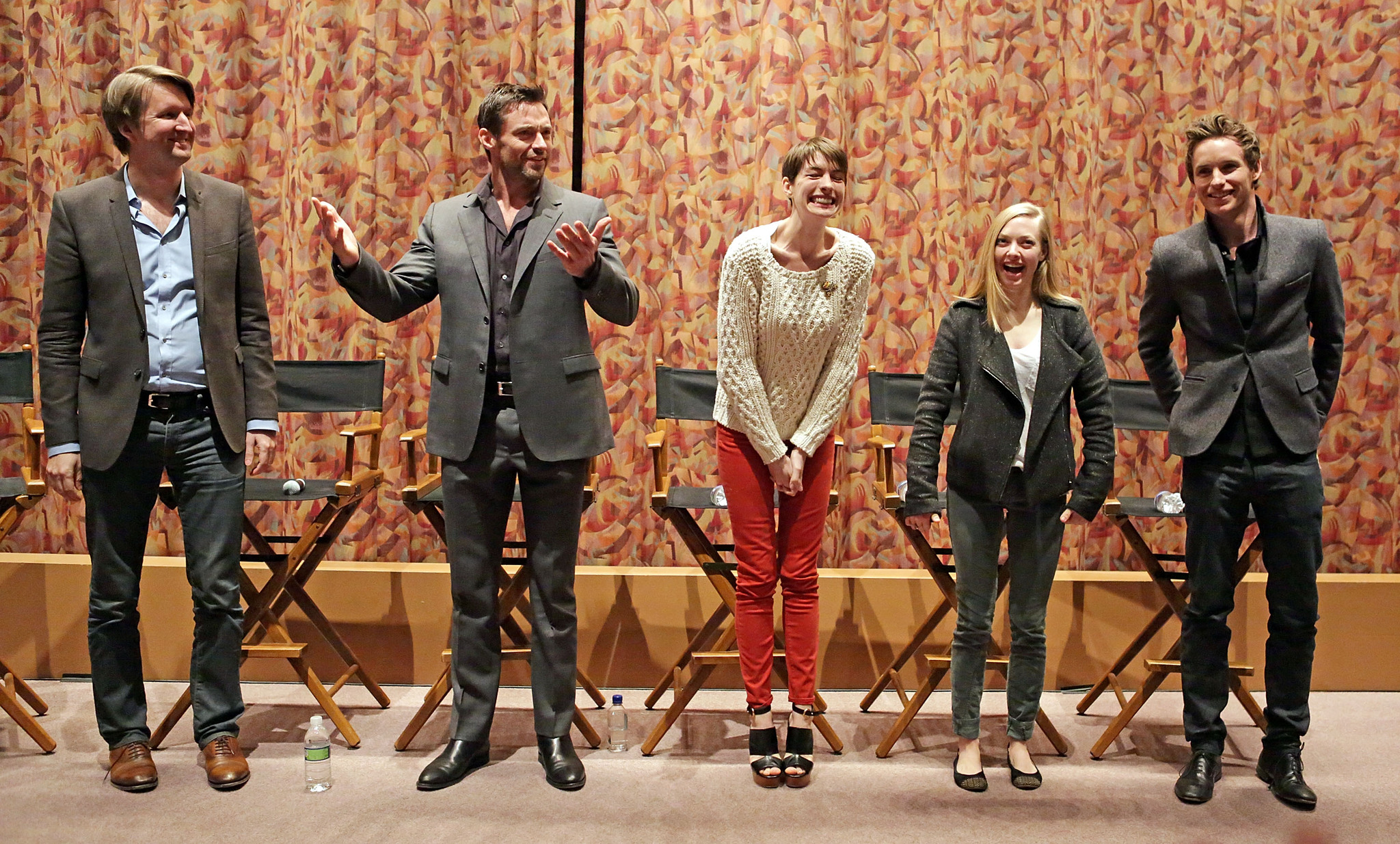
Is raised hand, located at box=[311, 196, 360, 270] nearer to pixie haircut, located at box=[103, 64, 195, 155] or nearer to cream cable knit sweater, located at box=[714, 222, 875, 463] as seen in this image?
pixie haircut, located at box=[103, 64, 195, 155]

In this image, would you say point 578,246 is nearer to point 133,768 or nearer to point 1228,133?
point 1228,133

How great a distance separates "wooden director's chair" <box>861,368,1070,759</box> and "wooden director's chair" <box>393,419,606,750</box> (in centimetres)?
92

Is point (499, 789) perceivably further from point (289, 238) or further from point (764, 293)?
point (289, 238)

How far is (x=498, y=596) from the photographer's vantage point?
300cm

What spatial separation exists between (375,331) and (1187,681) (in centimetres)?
305

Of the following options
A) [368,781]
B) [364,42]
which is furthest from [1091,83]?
[368,781]

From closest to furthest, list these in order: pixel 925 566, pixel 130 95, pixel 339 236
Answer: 1. pixel 339 236
2. pixel 130 95
3. pixel 925 566

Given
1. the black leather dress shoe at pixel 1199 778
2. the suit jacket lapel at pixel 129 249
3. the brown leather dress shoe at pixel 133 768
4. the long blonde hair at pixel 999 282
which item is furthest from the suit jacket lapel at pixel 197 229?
the black leather dress shoe at pixel 1199 778

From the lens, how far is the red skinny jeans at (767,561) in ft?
9.57

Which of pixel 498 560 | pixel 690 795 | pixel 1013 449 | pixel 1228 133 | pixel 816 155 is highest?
pixel 1228 133

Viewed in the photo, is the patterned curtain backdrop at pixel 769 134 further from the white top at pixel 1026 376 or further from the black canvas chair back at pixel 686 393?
the white top at pixel 1026 376

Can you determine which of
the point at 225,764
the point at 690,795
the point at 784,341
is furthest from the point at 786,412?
the point at 225,764

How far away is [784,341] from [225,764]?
1.93m

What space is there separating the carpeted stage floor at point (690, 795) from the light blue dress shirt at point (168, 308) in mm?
976
